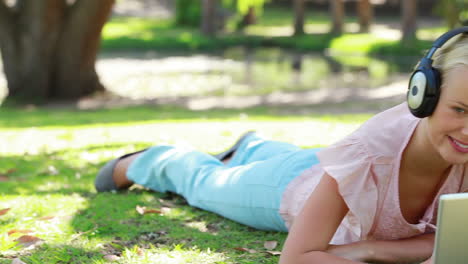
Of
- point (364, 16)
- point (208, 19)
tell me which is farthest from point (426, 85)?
point (364, 16)

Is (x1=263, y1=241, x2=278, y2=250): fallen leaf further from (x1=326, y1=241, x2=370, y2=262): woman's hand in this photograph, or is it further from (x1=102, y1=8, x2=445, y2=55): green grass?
(x1=102, y1=8, x2=445, y2=55): green grass

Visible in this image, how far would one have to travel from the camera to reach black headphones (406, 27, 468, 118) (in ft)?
6.51

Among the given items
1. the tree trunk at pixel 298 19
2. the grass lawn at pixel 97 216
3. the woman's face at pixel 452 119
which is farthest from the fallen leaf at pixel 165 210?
the tree trunk at pixel 298 19

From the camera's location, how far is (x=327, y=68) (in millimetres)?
17000

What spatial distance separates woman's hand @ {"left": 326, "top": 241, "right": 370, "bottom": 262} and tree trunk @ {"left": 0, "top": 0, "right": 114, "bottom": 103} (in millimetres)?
9210

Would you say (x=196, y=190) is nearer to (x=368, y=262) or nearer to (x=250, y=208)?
(x=250, y=208)

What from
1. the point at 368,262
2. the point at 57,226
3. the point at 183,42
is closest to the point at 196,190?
the point at 57,226

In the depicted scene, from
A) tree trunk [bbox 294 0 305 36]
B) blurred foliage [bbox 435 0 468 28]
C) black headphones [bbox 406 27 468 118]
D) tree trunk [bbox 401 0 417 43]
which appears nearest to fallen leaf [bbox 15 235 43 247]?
black headphones [bbox 406 27 468 118]

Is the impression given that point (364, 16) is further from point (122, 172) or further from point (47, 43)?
point (122, 172)

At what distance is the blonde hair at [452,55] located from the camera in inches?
77.4

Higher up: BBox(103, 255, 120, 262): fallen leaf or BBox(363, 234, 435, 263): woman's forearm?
BBox(363, 234, 435, 263): woman's forearm

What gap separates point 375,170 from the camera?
2.27m

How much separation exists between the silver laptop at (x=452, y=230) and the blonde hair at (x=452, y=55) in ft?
1.24

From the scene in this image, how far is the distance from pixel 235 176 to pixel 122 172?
2.75 ft
